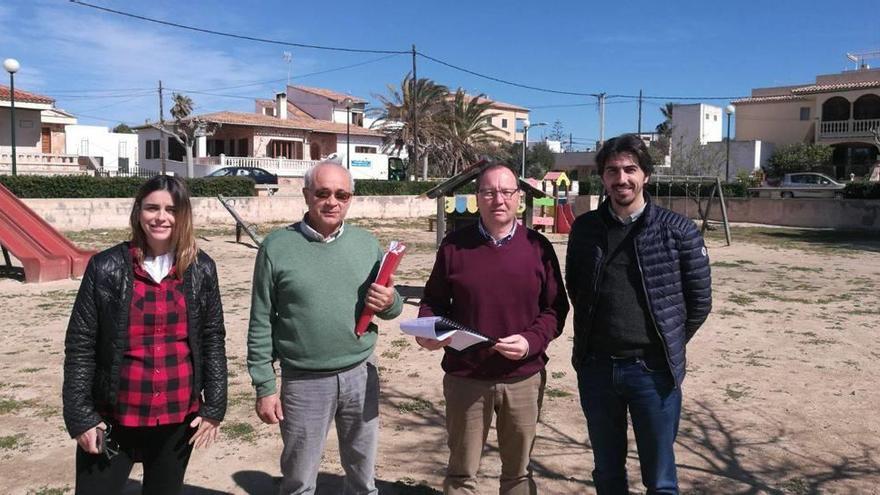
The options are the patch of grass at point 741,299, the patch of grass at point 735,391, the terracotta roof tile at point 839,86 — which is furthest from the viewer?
the terracotta roof tile at point 839,86

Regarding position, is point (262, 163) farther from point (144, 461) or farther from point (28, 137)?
→ point (144, 461)

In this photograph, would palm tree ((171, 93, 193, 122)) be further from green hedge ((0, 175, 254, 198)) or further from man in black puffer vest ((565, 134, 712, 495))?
man in black puffer vest ((565, 134, 712, 495))

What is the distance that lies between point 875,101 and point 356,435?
45.3 metres

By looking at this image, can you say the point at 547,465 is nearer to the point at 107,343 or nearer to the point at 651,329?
the point at 651,329

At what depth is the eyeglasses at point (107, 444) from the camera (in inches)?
95.3

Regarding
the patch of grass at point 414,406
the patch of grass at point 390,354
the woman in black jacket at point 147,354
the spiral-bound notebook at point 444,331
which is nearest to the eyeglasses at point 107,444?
the woman in black jacket at point 147,354

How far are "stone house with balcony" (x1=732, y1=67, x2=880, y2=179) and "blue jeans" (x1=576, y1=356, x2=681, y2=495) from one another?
1623 inches

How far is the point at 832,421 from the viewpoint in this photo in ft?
15.5

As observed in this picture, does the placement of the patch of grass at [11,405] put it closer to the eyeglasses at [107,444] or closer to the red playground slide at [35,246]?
the eyeglasses at [107,444]

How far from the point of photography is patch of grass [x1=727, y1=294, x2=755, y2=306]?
9289 mm

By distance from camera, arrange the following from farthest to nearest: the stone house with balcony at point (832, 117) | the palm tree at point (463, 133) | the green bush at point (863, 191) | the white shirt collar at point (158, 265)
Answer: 1. the palm tree at point (463, 133)
2. the stone house with balcony at point (832, 117)
3. the green bush at point (863, 191)
4. the white shirt collar at point (158, 265)

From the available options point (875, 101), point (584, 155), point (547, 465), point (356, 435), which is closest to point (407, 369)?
point (547, 465)

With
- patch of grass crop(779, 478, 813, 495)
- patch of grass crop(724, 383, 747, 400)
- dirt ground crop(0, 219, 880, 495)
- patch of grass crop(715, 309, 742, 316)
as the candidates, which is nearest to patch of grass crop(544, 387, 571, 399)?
dirt ground crop(0, 219, 880, 495)

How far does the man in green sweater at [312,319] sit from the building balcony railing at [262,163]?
37.8 m
